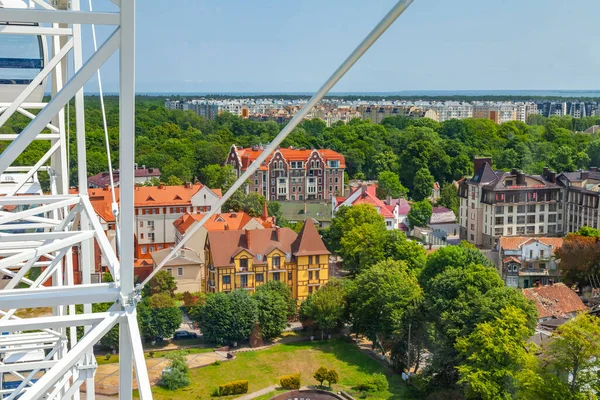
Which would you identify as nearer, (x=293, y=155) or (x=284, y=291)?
(x=284, y=291)

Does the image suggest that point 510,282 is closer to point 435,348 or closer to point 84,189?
point 435,348

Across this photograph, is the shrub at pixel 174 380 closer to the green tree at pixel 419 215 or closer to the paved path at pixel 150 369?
the paved path at pixel 150 369

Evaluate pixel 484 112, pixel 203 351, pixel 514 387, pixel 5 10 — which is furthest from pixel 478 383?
pixel 484 112

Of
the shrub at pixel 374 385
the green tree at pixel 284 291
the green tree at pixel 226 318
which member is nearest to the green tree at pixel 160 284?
the green tree at pixel 226 318

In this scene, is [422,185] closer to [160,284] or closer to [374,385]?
[160,284]

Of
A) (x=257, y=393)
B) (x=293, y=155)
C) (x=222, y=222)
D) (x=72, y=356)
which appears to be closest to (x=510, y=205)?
(x=222, y=222)
